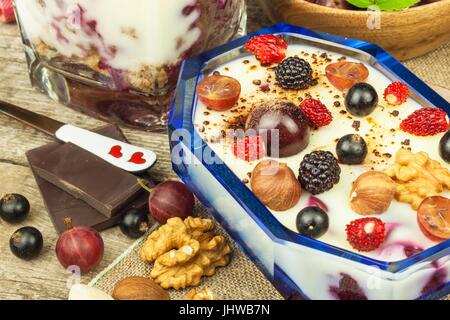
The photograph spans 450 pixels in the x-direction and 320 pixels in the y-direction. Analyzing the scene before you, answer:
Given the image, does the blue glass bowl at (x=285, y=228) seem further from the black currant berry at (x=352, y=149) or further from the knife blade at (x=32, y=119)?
the knife blade at (x=32, y=119)

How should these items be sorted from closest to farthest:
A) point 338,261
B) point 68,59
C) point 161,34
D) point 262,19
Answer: point 338,261 < point 161,34 < point 68,59 < point 262,19

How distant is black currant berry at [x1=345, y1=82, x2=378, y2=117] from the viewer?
4.84ft

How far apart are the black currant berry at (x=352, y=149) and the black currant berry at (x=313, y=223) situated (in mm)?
151

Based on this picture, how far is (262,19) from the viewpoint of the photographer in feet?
6.92

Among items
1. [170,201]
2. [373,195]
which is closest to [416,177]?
[373,195]

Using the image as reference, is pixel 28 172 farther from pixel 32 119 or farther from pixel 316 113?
pixel 316 113

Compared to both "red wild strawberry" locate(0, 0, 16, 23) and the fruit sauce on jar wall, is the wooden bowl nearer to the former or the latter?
the fruit sauce on jar wall

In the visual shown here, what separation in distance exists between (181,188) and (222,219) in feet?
0.41

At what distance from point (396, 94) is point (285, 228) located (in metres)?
0.40

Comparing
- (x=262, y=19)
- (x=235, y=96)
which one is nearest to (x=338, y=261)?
(x=235, y=96)

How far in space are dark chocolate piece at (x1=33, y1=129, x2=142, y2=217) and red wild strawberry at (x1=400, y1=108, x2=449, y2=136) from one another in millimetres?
528
